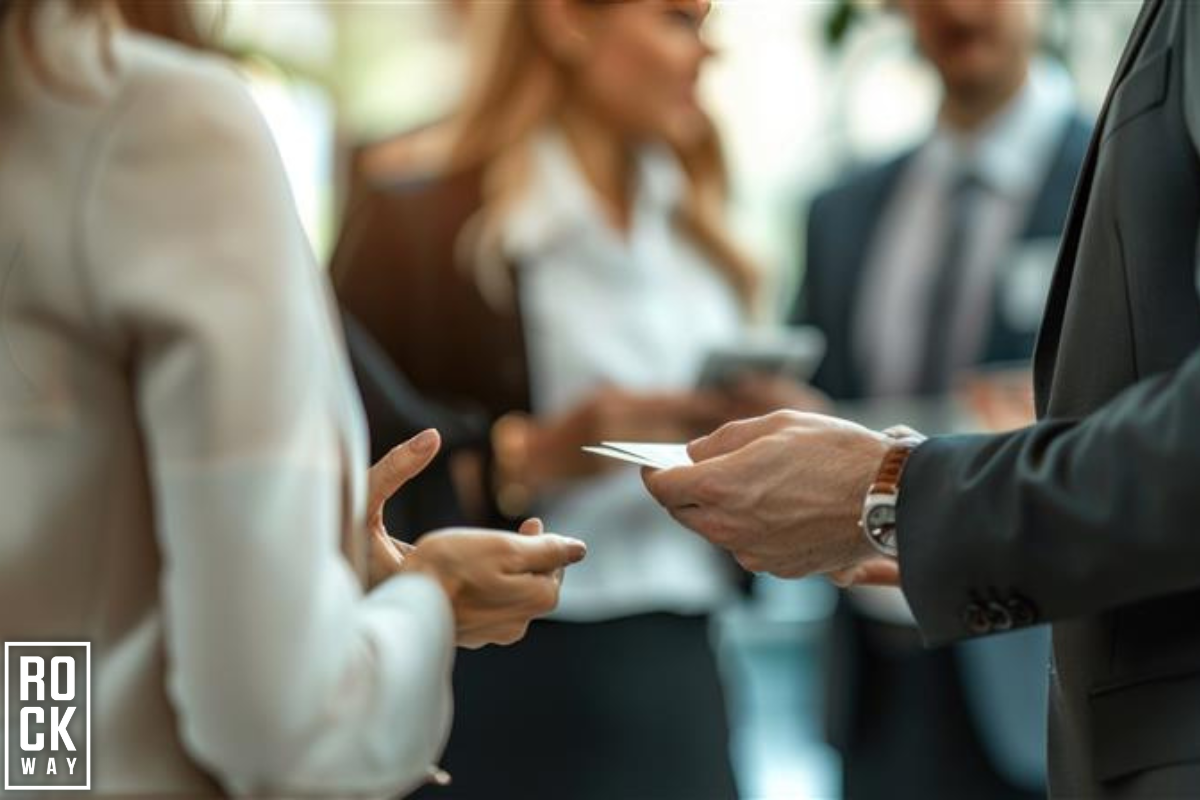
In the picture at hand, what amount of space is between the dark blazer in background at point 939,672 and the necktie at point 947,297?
3.1 inches

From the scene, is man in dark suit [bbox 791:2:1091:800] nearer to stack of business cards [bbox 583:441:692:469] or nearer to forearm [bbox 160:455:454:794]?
stack of business cards [bbox 583:441:692:469]

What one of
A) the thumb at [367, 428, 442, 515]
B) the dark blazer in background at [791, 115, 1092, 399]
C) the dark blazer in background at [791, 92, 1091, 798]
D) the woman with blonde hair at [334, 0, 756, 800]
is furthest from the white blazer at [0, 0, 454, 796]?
the dark blazer in background at [791, 115, 1092, 399]

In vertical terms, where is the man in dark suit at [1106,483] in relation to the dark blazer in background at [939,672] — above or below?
above

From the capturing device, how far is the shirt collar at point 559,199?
3.54 meters

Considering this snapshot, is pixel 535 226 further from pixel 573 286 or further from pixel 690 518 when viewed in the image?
pixel 690 518

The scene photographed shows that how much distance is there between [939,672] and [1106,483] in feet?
7.51

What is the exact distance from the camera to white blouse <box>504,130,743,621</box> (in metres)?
3.48

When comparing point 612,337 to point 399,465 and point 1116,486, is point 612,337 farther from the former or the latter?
point 1116,486

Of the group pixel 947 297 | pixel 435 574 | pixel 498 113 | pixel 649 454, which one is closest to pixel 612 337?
pixel 498 113

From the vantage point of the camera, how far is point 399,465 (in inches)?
70.4

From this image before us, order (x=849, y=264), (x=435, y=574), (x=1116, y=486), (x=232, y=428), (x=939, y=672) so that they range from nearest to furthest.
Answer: (x=232, y=428)
(x=435, y=574)
(x=1116, y=486)
(x=939, y=672)
(x=849, y=264)

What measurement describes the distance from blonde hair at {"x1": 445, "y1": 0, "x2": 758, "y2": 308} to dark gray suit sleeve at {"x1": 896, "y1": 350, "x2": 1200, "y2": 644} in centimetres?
181

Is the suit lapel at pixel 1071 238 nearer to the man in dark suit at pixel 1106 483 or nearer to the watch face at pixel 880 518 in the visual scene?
the man in dark suit at pixel 1106 483

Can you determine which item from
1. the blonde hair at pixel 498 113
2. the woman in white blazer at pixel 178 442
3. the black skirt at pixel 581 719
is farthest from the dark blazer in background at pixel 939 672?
the woman in white blazer at pixel 178 442
